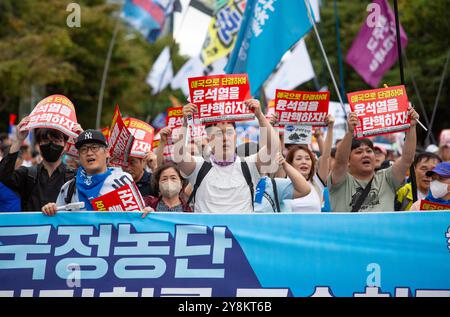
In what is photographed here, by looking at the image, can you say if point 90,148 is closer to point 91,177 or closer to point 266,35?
point 91,177

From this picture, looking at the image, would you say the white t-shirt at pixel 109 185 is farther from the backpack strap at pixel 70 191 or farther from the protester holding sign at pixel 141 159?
the protester holding sign at pixel 141 159

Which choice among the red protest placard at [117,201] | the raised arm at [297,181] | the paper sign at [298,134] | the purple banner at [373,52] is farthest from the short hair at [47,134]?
the purple banner at [373,52]

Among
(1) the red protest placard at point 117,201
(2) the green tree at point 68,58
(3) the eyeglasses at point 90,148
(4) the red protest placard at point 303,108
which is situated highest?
(2) the green tree at point 68,58

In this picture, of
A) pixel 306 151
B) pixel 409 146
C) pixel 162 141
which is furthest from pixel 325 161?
pixel 162 141

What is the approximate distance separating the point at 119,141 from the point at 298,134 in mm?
1657

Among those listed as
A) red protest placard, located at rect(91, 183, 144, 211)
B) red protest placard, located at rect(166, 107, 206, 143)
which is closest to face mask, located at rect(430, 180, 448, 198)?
red protest placard, located at rect(91, 183, 144, 211)

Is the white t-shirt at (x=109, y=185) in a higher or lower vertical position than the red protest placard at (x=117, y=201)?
higher

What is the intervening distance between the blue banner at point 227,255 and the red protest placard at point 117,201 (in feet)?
0.62

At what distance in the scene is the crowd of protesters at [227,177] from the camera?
244 inches

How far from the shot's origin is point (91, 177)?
20.0 ft

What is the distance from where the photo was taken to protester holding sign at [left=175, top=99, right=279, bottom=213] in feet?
20.3
